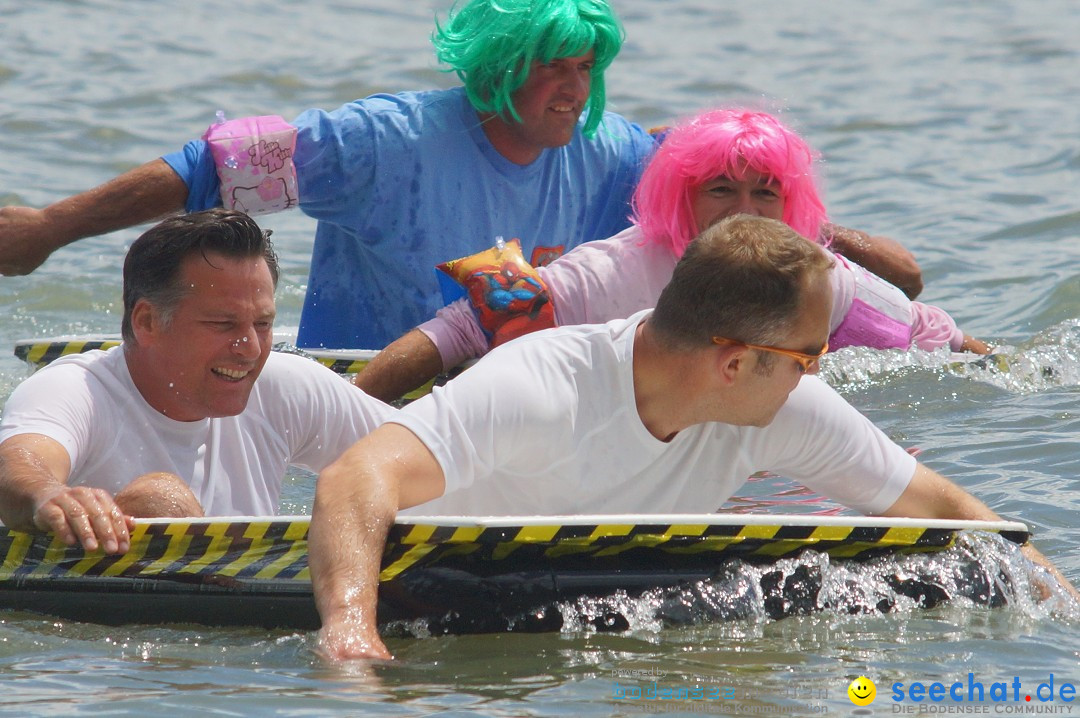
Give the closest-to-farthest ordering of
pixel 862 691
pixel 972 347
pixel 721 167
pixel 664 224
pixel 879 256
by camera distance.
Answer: pixel 862 691 < pixel 721 167 < pixel 664 224 < pixel 879 256 < pixel 972 347

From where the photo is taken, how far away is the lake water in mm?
3102

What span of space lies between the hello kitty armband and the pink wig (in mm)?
1104

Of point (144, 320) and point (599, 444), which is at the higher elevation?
point (144, 320)

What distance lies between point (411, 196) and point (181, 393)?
170 cm

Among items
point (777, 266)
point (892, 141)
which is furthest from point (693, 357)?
point (892, 141)

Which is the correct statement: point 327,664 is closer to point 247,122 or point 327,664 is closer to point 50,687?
point 50,687

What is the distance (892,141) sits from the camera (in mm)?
10922

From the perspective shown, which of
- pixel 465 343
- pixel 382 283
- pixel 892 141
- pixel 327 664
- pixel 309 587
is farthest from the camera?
pixel 892 141

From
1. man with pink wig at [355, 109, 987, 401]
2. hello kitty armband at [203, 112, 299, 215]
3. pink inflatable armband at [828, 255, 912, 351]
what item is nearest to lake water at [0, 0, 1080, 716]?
pink inflatable armband at [828, 255, 912, 351]

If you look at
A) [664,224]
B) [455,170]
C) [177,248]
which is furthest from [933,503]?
[455,170]

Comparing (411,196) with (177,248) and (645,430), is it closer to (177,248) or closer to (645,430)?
(177,248)

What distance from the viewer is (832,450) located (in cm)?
340

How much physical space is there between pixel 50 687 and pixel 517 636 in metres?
0.91

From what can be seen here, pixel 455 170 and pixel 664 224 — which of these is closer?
pixel 664 224
